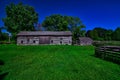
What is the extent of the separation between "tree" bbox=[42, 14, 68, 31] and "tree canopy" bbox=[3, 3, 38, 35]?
36.3 feet

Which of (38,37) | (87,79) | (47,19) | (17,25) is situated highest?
(47,19)

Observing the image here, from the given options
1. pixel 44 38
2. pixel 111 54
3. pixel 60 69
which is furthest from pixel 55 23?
pixel 60 69

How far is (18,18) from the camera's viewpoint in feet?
177

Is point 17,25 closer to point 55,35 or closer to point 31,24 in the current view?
point 31,24

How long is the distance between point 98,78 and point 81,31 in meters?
57.9

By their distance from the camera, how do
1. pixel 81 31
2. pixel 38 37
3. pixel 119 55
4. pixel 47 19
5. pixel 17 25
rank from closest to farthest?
pixel 119 55, pixel 38 37, pixel 17 25, pixel 81 31, pixel 47 19

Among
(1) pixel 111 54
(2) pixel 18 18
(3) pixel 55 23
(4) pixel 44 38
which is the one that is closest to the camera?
(1) pixel 111 54

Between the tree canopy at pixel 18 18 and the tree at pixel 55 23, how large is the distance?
1105 cm

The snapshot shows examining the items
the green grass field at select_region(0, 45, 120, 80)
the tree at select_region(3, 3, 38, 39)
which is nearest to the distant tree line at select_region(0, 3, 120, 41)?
the tree at select_region(3, 3, 38, 39)

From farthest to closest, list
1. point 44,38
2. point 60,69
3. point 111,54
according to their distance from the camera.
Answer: point 44,38
point 111,54
point 60,69

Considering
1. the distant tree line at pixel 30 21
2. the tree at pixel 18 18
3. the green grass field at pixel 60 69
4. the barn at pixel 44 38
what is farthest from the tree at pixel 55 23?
the green grass field at pixel 60 69

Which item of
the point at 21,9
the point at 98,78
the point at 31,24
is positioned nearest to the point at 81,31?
the point at 31,24

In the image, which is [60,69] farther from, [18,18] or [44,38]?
[18,18]

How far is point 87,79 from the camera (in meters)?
5.53
